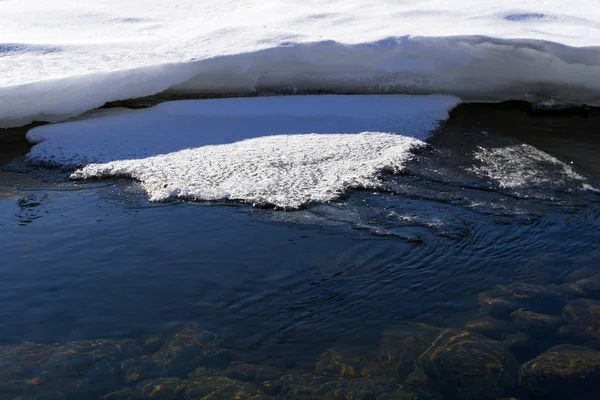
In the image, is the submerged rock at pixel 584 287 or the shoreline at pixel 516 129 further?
the shoreline at pixel 516 129

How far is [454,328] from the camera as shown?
3.34 m

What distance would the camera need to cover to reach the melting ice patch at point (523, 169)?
16.7 ft

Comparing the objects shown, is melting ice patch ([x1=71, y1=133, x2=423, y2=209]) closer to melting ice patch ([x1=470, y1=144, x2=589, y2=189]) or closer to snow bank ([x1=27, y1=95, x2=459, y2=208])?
snow bank ([x1=27, y1=95, x2=459, y2=208])

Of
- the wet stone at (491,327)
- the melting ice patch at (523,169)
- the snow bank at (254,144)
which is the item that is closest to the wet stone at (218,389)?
the wet stone at (491,327)

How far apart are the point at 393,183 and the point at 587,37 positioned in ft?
10.3

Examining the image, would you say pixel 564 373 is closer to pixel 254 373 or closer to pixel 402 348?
pixel 402 348

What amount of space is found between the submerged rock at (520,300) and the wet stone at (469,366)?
0.30 metres

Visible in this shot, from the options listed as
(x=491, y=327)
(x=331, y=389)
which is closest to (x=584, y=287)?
(x=491, y=327)

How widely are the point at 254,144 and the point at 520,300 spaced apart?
295cm

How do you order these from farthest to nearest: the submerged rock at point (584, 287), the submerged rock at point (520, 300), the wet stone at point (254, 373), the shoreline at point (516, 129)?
the shoreline at point (516, 129) < the submerged rock at point (584, 287) < the submerged rock at point (520, 300) < the wet stone at point (254, 373)

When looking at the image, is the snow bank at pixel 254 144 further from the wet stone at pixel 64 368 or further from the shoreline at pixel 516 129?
the wet stone at pixel 64 368

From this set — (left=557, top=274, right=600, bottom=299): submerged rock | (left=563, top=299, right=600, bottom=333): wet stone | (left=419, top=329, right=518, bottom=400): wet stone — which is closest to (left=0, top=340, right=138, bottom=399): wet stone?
(left=419, top=329, right=518, bottom=400): wet stone

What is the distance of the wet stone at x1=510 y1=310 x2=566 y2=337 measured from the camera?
3.31m

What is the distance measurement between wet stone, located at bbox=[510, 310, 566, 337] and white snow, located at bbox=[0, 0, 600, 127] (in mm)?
3714
